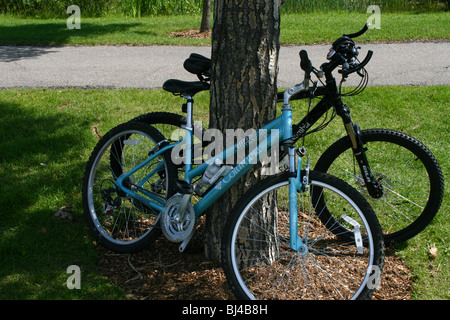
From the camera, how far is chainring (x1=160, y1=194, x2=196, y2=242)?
11.0ft

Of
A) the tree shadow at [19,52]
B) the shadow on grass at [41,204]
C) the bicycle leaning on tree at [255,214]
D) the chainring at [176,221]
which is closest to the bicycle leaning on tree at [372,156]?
the bicycle leaning on tree at [255,214]

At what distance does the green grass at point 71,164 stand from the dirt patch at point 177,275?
0.09 metres

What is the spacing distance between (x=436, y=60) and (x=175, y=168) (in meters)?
5.89

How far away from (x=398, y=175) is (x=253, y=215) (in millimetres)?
1307

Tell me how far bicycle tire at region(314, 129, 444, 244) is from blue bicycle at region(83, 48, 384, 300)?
10.6 inches

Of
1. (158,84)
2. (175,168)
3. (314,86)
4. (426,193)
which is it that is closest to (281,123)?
(314,86)

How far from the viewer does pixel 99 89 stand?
22.9 feet

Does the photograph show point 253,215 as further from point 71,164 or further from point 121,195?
point 71,164

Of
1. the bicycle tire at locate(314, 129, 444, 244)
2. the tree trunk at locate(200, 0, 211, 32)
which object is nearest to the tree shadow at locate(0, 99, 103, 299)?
the bicycle tire at locate(314, 129, 444, 244)

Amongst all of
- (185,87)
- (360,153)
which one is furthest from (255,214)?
(185,87)

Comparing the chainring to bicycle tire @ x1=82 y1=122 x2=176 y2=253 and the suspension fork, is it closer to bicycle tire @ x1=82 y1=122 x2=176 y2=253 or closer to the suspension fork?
bicycle tire @ x1=82 y1=122 x2=176 y2=253

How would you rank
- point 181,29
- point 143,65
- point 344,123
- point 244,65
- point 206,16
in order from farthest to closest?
point 181,29 → point 206,16 → point 143,65 → point 344,123 → point 244,65

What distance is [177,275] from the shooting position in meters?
3.55

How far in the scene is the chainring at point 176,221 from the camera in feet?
11.0
